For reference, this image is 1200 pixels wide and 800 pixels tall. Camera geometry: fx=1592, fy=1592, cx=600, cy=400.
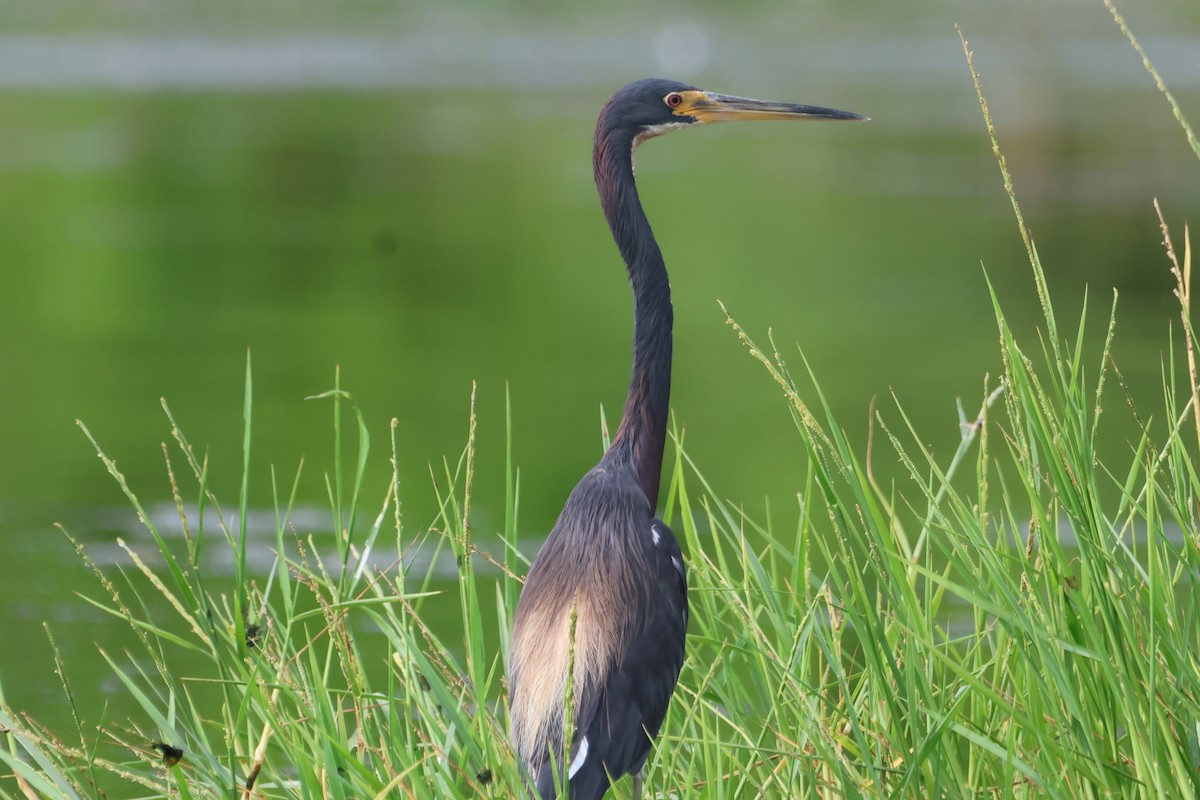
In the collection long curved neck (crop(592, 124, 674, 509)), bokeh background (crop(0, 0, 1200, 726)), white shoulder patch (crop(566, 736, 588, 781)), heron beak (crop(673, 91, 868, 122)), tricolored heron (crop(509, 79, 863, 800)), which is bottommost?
bokeh background (crop(0, 0, 1200, 726))

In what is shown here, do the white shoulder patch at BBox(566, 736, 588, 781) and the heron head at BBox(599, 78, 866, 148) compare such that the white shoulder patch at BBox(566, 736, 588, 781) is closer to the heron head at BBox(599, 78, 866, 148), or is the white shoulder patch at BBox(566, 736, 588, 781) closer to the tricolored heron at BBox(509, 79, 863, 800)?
the tricolored heron at BBox(509, 79, 863, 800)

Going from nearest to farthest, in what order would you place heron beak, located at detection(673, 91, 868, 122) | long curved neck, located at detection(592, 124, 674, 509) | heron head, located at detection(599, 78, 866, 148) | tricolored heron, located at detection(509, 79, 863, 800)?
tricolored heron, located at detection(509, 79, 863, 800) < long curved neck, located at detection(592, 124, 674, 509) < heron head, located at detection(599, 78, 866, 148) < heron beak, located at detection(673, 91, 868, 122)

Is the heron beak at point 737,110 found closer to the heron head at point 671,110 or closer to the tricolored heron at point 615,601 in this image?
the heron head at point 671,110

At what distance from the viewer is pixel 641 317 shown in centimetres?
302

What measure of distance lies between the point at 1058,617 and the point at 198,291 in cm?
1449

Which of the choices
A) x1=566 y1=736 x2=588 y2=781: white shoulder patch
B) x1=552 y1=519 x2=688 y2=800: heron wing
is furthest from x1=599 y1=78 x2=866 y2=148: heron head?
x1=566 y1=736 x2=588 y2=781: white shoulder patch

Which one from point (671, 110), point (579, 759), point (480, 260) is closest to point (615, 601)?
point (579, 759)

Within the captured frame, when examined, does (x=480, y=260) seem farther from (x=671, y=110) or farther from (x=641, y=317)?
(x=641, y=317)

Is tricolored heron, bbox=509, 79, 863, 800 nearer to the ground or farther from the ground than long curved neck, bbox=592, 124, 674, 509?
nearer to the ground

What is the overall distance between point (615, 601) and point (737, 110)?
1172 millimetres

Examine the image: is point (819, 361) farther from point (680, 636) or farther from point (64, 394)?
point (680, 636)

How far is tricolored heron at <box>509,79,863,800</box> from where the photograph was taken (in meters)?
2.70

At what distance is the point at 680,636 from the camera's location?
2834mm

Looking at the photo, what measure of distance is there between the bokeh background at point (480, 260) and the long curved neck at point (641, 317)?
4.04 m
